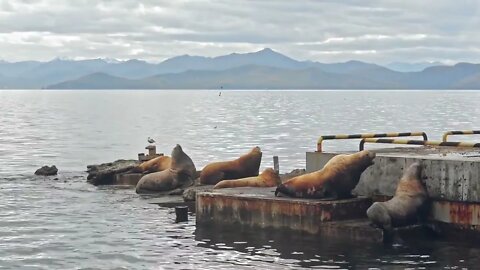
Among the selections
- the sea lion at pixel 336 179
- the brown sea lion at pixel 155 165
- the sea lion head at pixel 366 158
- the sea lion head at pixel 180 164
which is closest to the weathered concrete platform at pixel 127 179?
the brown sea lion at pixel 155 165

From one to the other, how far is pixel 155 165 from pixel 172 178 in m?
2.55

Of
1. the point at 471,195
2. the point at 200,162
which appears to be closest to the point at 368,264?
the point at 471,195

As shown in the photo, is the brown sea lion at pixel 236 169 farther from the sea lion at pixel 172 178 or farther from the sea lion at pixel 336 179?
the sea lion at pixel 336 179

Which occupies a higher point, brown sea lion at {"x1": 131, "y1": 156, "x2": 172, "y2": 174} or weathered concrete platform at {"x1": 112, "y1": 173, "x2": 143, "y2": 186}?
brown sea lion at {"x1": 131, "y1": 156, "x2": 172, "y2": 174}

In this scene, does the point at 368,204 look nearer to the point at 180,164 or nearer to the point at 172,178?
the point at 172,178

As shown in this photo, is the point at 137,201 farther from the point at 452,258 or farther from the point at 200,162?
the point at 200,162

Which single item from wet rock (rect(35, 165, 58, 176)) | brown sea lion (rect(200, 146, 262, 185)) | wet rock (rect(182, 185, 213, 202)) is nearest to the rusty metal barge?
wet rock (rect(182, 185, 213, 202))

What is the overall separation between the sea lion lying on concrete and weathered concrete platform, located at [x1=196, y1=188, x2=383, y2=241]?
1.38ft

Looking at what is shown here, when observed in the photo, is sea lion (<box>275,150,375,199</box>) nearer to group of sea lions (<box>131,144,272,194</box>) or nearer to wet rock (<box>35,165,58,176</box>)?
group of sea lions (<box>131,144,272,194</box>)

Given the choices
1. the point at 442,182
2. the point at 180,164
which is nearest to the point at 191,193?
the point at 180,164

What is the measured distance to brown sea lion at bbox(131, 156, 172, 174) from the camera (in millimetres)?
32125

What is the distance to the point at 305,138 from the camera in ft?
230

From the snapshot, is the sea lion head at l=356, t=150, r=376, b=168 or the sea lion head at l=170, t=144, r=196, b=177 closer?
the sea lion head at l=356, t=150, r=376, b=168

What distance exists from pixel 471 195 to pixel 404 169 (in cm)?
189
